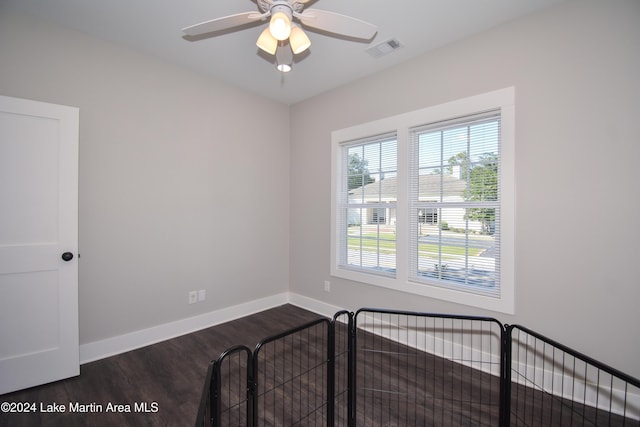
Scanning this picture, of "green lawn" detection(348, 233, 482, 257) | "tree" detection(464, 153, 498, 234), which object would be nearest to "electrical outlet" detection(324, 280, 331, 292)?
"green lawn" detection(348, 233, 482, 257)

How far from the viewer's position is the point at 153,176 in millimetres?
2895

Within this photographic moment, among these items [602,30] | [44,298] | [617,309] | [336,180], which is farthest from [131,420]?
[602,30]

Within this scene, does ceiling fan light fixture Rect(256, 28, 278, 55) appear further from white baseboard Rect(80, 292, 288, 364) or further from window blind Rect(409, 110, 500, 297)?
white baseboard Rect(80, 292, 288, 364)

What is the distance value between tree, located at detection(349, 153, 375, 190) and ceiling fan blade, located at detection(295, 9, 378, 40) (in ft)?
5.46

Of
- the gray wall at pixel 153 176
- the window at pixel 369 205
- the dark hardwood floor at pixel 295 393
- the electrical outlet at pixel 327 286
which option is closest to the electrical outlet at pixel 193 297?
the gray wall at pixel 153 176

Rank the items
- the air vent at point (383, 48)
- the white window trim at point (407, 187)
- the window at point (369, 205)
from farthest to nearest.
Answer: the window at point (369, 205) → the air vent at point (383, 48) → the white window trim at point (407, 187)

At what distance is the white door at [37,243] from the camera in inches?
81.9

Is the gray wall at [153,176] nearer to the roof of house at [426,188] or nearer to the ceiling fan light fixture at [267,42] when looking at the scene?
the roof of house at [426,188]

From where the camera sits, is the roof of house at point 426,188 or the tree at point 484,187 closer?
the tree at point 484,187

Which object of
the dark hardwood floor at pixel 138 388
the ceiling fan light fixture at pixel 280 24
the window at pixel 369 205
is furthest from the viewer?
the window at pixel 369 205

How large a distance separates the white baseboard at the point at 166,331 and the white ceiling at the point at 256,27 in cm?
274

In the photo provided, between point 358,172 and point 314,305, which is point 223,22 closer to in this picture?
point 358,172

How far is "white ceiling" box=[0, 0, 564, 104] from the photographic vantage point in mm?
2158

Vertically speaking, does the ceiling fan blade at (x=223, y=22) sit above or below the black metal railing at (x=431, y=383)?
above
